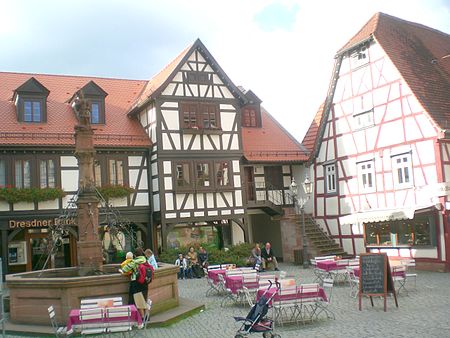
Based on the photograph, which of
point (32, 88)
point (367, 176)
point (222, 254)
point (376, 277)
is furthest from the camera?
point (32, 88)

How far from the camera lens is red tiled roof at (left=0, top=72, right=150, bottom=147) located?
78.0 ft

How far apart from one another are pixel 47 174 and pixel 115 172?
305cm

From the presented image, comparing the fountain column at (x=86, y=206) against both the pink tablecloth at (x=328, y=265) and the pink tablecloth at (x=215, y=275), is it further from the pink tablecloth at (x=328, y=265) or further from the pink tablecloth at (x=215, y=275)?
the pink tablecloth at (x=328, y=265)

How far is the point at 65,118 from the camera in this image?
1010 inches

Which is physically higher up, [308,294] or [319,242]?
[319,242]

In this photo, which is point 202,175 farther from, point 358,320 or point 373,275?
point 358,320

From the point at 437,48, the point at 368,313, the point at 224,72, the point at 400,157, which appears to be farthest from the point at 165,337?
the point at 437,48

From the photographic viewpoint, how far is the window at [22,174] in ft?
75.8

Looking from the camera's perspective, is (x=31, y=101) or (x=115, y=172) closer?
(x=31, y=101)

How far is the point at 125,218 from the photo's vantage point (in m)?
24.8

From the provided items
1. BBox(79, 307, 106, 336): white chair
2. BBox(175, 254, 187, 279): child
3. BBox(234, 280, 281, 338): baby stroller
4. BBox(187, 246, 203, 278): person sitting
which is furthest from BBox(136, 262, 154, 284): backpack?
BBox(187, 246, 203, 278): person sitting

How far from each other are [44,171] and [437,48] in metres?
18.4

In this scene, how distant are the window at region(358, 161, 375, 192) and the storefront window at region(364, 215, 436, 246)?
5.35 ft

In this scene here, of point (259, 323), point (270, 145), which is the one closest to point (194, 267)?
point (270, 145)
